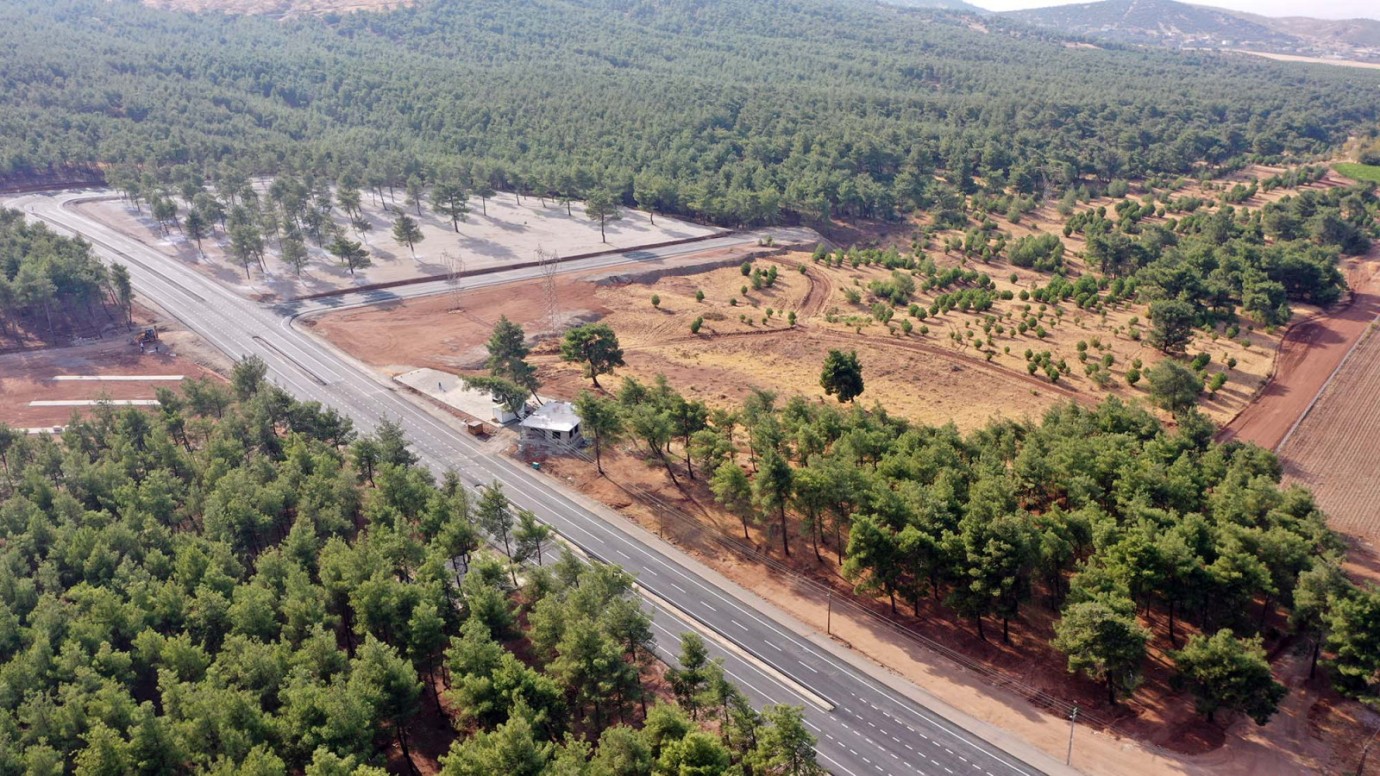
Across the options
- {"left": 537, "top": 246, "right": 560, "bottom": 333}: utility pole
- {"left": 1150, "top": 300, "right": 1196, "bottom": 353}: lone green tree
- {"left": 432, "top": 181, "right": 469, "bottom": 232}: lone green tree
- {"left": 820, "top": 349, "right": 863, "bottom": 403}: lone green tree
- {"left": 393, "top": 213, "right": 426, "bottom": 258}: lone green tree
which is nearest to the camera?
{"left": 820, "top": 349, "right": 863, "bottom": 403}: lone green tree

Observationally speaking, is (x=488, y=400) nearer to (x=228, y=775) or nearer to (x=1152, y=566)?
(x=228, y=775)

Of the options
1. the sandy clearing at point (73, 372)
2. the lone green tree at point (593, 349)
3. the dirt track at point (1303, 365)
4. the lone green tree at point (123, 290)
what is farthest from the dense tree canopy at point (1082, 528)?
the lone green tree at point (123, 290)

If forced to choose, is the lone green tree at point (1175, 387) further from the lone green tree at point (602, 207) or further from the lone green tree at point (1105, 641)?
the lone green tree at point (602, 207)

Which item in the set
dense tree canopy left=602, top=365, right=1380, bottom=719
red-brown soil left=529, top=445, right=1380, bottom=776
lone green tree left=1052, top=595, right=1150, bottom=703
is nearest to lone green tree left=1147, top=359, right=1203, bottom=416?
dense tree canopy left=602, top=365, right=1380, bottom=719

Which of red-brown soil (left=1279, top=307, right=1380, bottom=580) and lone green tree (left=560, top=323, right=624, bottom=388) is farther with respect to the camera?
lone green tree (left=560, top=323, right=624, bottom=388)

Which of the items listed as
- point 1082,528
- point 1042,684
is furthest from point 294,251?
point 1042,684

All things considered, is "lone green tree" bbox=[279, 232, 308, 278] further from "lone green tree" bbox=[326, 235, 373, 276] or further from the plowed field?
the plowed field
